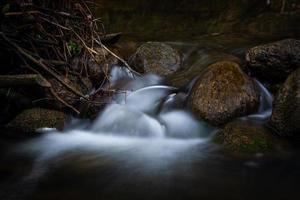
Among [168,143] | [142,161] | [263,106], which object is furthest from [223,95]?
[142,161]

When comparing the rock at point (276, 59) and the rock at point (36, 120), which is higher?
the rock at point (276, 59)

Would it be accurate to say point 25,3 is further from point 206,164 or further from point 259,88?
point 259,88

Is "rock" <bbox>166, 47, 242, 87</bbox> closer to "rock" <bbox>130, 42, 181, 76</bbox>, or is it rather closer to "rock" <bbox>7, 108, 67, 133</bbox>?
"rock" <bbox>130, 42, 181, 76</bbox>

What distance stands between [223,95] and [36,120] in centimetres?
264

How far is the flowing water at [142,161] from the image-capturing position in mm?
3883

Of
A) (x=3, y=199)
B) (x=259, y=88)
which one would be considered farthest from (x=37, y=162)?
(x=259, y=88)

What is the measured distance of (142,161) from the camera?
4.80 meters

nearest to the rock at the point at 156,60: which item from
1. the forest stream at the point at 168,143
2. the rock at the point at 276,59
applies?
the forest stream at the point at 168,143

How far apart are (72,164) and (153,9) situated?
289 inches

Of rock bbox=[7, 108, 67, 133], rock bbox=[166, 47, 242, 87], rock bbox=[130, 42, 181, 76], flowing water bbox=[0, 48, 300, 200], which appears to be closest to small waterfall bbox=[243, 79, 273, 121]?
flowing water bbox=[0, 48, 300, 200]

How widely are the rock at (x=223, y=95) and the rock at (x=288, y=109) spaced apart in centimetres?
56

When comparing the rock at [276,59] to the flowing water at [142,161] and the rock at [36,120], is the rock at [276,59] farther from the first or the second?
the rock at [36,120]

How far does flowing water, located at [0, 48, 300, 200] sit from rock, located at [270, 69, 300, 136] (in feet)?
1.27

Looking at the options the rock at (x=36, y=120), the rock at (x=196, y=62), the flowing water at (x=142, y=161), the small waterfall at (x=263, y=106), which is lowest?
the flowing water at (x=142, y=161)
